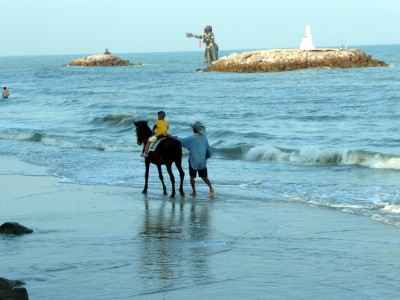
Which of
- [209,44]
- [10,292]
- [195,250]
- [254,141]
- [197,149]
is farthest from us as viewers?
[209,44]

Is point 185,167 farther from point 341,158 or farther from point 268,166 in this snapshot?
point 341,158

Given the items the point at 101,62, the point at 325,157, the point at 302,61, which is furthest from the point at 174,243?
the point at 101,62

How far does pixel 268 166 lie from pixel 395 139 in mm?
6867

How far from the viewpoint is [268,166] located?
20.2 m

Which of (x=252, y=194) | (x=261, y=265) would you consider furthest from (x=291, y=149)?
(x=261, y=265)

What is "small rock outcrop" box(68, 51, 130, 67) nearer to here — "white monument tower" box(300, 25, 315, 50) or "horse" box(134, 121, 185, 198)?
"white monument tower" box(300, 25, 315, 50)

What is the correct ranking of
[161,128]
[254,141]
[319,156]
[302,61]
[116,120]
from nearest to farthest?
[161,128] → [319,156] → [254,141] → [116,120] → [302,61]

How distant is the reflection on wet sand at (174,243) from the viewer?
8.91 m

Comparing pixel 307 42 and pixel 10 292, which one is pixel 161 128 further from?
pixel 307 42

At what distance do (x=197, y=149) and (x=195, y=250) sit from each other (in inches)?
203

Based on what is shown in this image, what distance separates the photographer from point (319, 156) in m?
21.2

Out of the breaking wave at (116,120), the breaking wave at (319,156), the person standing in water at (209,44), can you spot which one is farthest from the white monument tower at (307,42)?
the breaking wave at (319,156)

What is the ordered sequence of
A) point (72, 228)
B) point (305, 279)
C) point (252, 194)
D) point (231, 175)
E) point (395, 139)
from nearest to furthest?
point (305, 279)
point (72, 228)
point (252, 194)
point (231, 175)
point (395, 139)

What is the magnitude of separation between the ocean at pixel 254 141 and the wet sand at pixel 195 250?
1303mm
